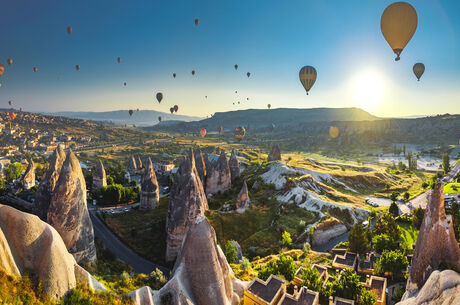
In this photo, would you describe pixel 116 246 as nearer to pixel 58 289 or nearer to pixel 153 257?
pixel 153 257

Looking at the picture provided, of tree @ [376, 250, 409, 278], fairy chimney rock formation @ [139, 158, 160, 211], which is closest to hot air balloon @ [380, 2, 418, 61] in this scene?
tree @ [376, 250, 409, 278]

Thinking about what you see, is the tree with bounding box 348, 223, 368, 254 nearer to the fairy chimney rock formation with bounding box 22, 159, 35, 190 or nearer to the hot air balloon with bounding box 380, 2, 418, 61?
the hot air balloon with bounding box 380, 2, 418, 61

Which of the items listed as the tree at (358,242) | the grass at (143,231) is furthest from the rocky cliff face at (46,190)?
the tree at (358,242)

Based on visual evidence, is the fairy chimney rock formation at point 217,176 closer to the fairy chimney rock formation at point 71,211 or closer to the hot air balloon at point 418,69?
the fairy chimney rock formation at point 71,211

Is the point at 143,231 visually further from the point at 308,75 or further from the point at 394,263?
the point at 308,75

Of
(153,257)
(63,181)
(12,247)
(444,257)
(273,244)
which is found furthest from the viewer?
(273,244)

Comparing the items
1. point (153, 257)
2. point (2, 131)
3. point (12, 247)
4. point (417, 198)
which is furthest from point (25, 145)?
point (417, 198)
